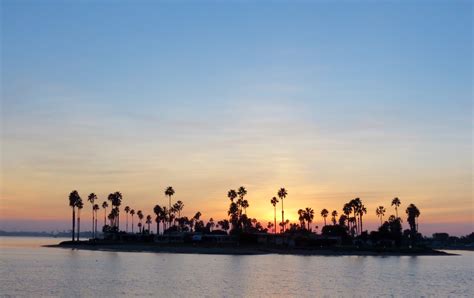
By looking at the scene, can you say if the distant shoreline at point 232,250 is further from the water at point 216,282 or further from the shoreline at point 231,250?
the water at point 216,282

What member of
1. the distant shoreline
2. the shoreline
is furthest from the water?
the distant shoreline

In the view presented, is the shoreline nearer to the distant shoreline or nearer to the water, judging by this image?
the distant shoreline

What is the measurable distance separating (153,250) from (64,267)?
6806cm

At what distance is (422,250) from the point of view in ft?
636

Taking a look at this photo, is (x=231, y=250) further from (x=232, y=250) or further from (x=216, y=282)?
(x=216, y=282)

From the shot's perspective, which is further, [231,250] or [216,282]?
[231,250]

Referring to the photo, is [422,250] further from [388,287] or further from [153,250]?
[388,287]

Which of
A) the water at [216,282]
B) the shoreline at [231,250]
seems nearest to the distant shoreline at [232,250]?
the shoreline at [231,250]

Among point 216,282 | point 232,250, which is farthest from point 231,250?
point 216,282

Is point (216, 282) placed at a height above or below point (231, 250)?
above

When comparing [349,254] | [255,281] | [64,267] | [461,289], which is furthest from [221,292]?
[349,254]

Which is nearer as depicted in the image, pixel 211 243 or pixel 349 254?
pixel 349 254

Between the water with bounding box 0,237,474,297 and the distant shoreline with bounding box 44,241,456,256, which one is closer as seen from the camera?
the water with bounding box 0,237,474,297

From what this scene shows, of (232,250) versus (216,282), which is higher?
(216,282)
